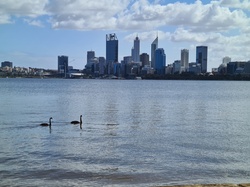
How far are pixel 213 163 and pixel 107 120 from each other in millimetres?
25945

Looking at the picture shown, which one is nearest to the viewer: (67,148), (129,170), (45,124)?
(129,170)

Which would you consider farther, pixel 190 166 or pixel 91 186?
pixel 190 166

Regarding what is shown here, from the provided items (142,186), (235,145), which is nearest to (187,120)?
(235,145)

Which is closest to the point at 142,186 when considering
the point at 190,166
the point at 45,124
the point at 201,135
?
the point at 190,166

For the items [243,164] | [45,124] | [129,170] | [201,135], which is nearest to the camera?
[129,170]

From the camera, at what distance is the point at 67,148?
31.5 metres

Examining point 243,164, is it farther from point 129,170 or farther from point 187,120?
point 187,120

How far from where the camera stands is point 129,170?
81.6ft

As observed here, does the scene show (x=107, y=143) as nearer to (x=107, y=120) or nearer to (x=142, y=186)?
(x=142, y=186)

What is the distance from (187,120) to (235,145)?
18.8m

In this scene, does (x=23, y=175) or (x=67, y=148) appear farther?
(x=67, y=148)

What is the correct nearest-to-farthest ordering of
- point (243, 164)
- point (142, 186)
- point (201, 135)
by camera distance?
point (142, 186) < point (243, 164) < point (201, 135)

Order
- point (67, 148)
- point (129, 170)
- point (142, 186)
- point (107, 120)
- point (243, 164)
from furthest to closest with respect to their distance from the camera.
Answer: point (107, 120)
point (67, 148)
point (243, 164)
point (129, 170)
point (142, 186)

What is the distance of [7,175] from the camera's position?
23.2 metres
